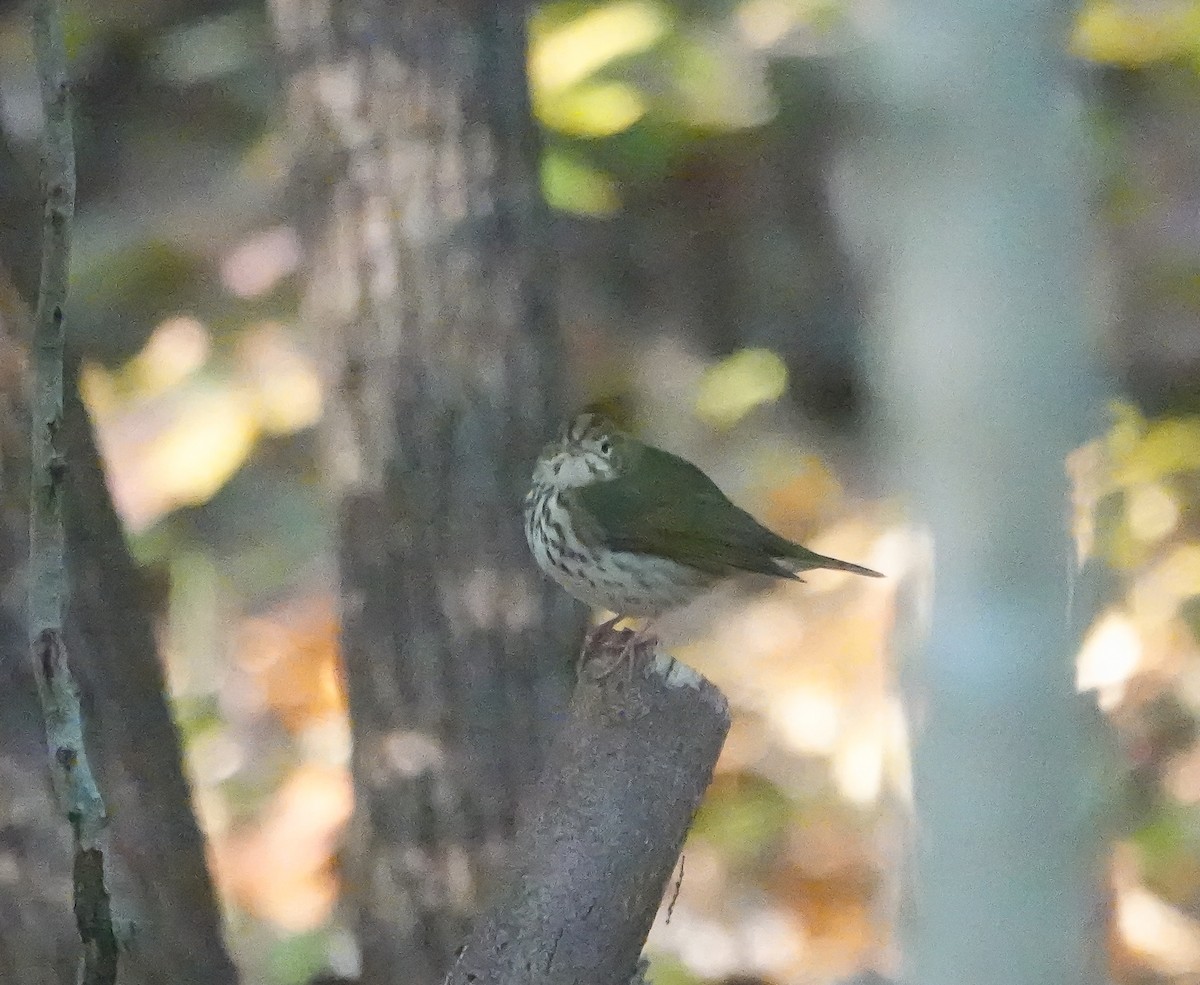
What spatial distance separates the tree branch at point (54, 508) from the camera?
101 cm

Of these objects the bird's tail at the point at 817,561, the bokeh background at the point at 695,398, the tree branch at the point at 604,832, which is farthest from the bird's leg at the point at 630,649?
the bokeh background at the point at 695,398

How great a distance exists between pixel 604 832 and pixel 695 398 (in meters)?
2.94

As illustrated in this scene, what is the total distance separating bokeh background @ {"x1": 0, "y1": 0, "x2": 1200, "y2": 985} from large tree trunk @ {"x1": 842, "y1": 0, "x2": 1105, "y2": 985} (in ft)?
4.23

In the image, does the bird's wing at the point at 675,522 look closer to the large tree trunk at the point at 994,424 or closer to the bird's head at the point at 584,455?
the bird's head at the point at 584,455

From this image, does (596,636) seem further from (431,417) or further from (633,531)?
(431,417)

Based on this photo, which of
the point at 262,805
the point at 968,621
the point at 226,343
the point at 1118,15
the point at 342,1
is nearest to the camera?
the point at 968,621

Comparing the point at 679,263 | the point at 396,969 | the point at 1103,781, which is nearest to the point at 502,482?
the point at 396,969

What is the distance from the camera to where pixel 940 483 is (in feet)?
5.34

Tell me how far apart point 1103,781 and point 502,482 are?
3.25 ft

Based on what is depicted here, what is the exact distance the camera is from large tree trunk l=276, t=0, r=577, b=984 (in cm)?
195

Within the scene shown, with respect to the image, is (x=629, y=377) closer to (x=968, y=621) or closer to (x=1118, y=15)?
(x=1118, y=15)

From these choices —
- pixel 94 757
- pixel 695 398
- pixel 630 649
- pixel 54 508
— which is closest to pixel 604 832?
pixel 630 649

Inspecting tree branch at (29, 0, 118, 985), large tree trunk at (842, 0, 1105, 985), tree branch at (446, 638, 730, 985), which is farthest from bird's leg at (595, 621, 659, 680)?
tree branch at (29, 0, 118, 985)

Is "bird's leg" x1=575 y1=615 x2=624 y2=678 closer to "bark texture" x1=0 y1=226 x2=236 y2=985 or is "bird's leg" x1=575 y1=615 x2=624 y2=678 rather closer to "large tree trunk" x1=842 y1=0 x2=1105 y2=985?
"large tree trunk" x1=842 y1=0 x2=1105 y2=985
